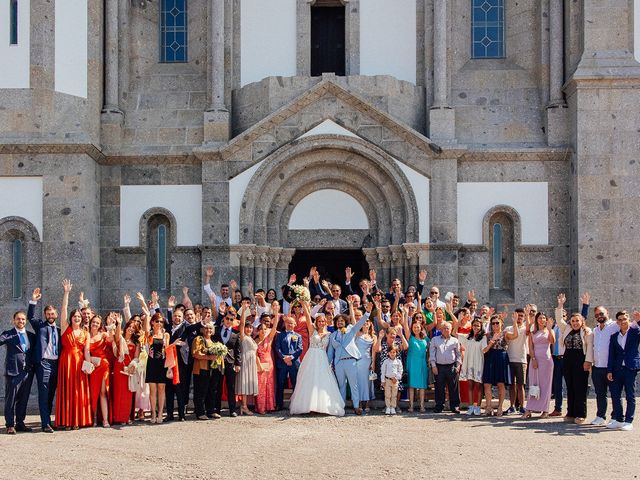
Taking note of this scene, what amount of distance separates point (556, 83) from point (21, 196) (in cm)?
1104

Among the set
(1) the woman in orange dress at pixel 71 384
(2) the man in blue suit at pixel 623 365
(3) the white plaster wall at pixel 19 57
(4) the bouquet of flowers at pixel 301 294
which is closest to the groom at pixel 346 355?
(4) the bouquet of flowers at pixel 301 294

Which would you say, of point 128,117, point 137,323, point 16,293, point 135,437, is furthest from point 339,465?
point 128,117

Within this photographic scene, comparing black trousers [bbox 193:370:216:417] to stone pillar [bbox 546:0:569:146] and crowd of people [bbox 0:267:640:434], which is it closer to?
crowd of people [bbox 0:267:640:434]

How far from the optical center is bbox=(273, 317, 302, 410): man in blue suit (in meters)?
15.3

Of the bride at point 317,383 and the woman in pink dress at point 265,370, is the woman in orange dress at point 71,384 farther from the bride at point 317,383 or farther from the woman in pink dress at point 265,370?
the bride at point 317,383

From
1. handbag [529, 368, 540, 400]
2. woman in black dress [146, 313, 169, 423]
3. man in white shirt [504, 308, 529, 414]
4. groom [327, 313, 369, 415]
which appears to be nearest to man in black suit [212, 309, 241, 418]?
woman in black dress [146, 313, 169, 423]

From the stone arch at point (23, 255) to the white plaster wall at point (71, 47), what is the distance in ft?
9.09

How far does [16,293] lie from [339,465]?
10469mm

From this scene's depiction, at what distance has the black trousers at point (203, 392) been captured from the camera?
14.2 meters

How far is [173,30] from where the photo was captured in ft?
70.3

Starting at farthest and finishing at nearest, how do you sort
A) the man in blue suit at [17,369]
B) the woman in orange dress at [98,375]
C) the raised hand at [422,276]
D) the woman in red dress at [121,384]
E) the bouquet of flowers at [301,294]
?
the raised hand at [422,276]
the bouquet of flowers at [301,294]
the woman in red dress at [121,384]
the woman in orange dress at [98,375]
the man in blue suit at [17,369]

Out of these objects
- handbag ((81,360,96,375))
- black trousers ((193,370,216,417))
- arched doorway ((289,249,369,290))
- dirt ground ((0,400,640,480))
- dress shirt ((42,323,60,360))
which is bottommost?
dirt ground ((0,400,640,480))

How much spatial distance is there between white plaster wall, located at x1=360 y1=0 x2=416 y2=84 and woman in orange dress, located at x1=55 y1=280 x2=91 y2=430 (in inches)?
391

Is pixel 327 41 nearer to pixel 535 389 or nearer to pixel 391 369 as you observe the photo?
pixel 391 369
